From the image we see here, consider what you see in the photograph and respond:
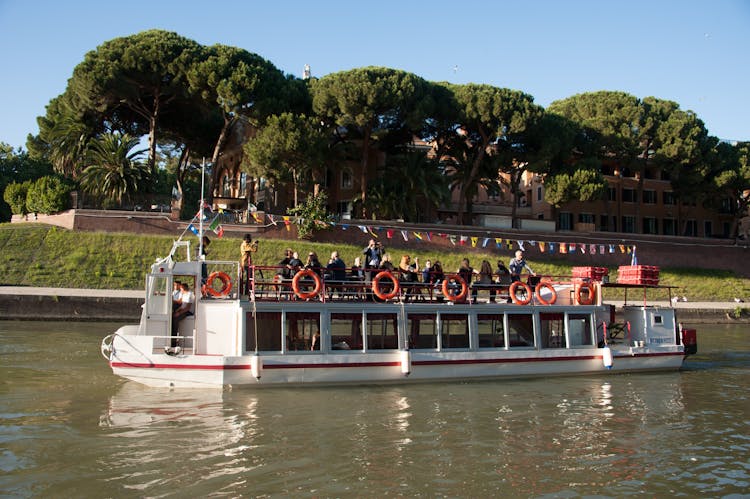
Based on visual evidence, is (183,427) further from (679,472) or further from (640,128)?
(640,128)

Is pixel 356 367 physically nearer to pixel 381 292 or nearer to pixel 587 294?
pixel 381 292

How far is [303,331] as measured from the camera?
16.9 m

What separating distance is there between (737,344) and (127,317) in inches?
1094

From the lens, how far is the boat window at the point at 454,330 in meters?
18.2

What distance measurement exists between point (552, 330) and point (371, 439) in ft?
29.1

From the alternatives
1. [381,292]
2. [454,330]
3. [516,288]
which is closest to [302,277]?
[381,292]

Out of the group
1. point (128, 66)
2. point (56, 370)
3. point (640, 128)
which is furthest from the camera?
point (640, 128)

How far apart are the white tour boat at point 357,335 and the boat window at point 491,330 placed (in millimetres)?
28

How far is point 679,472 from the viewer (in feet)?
36.9

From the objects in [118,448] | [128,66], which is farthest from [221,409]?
[128,66]

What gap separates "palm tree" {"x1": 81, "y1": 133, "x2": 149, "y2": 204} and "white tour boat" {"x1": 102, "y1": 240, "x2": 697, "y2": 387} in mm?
27649

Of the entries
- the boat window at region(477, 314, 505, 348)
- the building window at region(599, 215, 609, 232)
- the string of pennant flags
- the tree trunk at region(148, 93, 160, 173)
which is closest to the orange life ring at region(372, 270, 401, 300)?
the boat window at region(477, 314, 505, 348)

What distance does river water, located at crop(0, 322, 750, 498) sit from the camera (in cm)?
1026

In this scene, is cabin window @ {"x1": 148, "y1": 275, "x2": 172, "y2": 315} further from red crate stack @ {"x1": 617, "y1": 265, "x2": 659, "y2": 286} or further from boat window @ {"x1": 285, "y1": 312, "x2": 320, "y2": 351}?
red crate stack @ {"x1": 617, "y1": 265, "x2": 659, "y2": 286}
